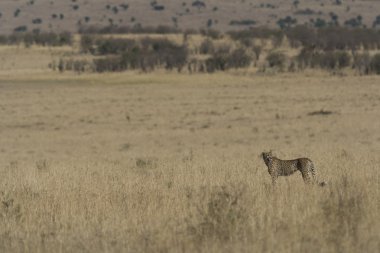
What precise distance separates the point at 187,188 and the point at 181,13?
489 ft

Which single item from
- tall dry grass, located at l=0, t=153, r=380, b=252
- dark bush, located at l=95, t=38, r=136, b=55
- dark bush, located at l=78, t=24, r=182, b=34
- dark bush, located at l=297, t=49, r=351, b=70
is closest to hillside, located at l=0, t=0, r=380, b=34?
dark bush, located at l=78, t=24, r=182, b=34

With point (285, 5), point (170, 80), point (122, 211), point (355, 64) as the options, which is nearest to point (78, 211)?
point (122, 211)

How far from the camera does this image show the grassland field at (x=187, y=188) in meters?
7.31

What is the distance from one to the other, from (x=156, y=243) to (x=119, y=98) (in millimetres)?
41873

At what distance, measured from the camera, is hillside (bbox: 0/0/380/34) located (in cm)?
14900

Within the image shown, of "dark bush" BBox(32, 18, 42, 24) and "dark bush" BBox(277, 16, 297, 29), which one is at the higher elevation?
"dark bush" BBox(32, 18, 42, 24)

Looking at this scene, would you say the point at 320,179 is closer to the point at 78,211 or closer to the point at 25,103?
the point at 78,211

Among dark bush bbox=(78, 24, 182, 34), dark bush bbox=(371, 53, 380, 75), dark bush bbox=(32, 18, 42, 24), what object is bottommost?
dark bush bbox=(32, 18, 42, 24)

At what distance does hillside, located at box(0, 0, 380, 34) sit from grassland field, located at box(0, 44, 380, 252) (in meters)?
108

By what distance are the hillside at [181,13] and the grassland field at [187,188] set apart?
356ft

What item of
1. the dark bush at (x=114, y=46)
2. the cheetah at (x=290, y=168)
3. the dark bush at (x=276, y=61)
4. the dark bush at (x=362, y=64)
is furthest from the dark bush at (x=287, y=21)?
the cheetah at (x=290, y=168)

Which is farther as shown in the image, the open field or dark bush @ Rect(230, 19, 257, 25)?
dark bush @ Rect(230, 19, 257, 25)

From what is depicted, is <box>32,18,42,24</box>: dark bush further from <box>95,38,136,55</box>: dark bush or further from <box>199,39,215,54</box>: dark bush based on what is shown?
<box>199,39,215,54</box>: dark bush

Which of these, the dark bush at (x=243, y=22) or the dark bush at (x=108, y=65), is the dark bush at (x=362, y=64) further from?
the dark bush at (x=243, y=22)
